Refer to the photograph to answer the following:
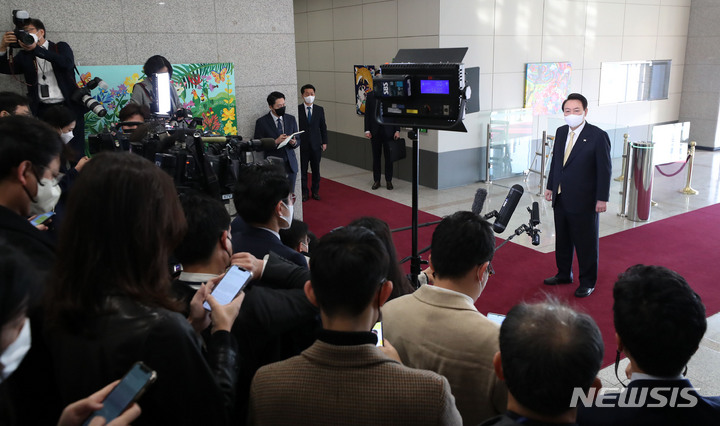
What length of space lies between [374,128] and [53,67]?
450cm

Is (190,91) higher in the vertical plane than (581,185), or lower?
higher

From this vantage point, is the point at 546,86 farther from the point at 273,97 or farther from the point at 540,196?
the point at 273,97

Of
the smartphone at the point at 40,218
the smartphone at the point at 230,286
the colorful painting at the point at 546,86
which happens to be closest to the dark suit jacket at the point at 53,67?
the smartphone at the point at 40,218

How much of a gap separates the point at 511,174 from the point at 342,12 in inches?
156

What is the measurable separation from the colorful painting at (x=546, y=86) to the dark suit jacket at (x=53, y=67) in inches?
248

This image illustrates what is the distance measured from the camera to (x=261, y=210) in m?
2.30

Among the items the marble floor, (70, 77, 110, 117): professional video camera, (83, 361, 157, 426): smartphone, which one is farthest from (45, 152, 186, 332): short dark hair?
the marble floor

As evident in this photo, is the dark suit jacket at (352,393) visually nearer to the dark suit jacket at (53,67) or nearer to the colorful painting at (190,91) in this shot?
the dark suit jacket at (53,67)

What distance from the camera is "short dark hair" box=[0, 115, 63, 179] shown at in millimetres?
1849

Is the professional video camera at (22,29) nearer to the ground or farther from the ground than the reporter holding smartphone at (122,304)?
farther from the ground

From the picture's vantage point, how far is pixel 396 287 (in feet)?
7.75

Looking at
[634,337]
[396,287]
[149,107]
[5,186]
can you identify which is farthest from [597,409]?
[149,107]

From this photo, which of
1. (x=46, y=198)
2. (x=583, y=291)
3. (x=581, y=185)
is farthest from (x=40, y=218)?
(x=583, y=291)

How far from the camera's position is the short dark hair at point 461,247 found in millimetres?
1934
